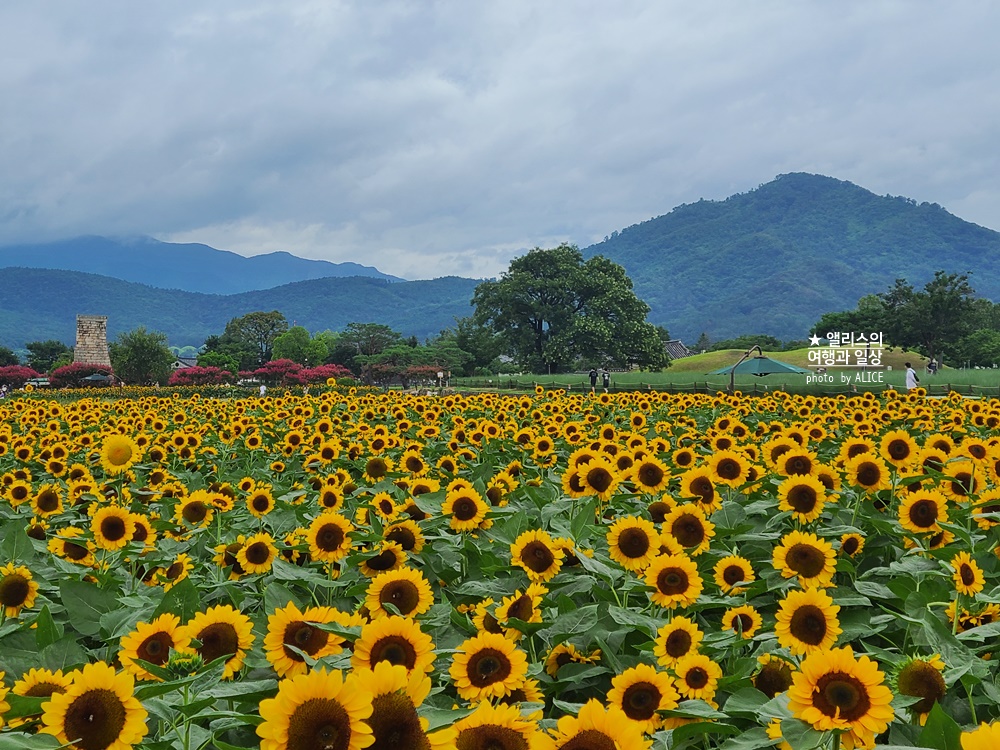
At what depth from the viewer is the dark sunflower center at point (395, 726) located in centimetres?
136

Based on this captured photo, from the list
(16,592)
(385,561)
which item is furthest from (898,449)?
(16,592)

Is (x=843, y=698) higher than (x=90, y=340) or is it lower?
lower

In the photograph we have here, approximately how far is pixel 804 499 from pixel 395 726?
8.65 feet

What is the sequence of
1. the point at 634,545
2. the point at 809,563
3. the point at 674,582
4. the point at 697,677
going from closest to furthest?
1. the point at 697,677
2. the point at 674,582
3. the point at 809,563
4. the point at 634,545

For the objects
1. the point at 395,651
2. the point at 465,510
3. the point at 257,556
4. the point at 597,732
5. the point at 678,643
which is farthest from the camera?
the point at 465,510

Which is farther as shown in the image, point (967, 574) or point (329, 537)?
point (329, 537)

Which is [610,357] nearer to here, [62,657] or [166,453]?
[166,453]

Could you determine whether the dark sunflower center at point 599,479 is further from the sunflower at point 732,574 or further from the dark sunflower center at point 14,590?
the dark sunflower center at point 14,590

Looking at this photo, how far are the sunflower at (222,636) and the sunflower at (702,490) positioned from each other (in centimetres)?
234

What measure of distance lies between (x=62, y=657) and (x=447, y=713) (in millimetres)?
1295

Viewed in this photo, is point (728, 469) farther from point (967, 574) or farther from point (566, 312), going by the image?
point (566, 312)

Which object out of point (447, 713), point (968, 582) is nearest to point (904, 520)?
point (968, 582)

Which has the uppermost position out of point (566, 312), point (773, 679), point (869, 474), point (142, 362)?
point (566, 312)

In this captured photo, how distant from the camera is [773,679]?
6.97ft
